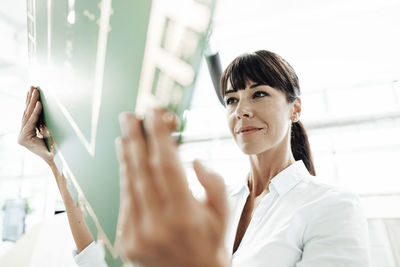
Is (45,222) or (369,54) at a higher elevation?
(369,54)

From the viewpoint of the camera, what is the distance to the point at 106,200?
11.7 inches

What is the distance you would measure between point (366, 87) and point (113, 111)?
3003 millimetres

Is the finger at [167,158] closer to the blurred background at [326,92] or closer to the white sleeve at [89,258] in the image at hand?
the white sleeve at [89,258]

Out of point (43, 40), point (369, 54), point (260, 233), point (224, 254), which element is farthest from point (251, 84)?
point (369, 54)

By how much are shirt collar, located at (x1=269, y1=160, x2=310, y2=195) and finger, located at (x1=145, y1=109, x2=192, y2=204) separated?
2.34 ft

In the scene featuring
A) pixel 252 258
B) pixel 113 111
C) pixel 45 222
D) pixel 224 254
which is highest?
pixel 113 111

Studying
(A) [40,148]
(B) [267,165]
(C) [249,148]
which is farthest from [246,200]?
(A) [40,148]

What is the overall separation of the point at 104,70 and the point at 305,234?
62 cm

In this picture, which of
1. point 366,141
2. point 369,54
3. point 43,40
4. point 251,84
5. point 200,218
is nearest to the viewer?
point 200,218

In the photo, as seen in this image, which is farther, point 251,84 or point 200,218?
point 251,84

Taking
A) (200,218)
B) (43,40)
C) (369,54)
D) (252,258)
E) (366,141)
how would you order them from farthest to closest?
1. (369,54)
2. (366,141)
3. (252,258)
4. (43,40)
5. (200,218)

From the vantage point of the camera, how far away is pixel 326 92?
290 cm

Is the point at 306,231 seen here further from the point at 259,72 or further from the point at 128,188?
the point at 128,188

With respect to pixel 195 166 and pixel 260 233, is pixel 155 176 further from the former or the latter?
pixel 260 233
